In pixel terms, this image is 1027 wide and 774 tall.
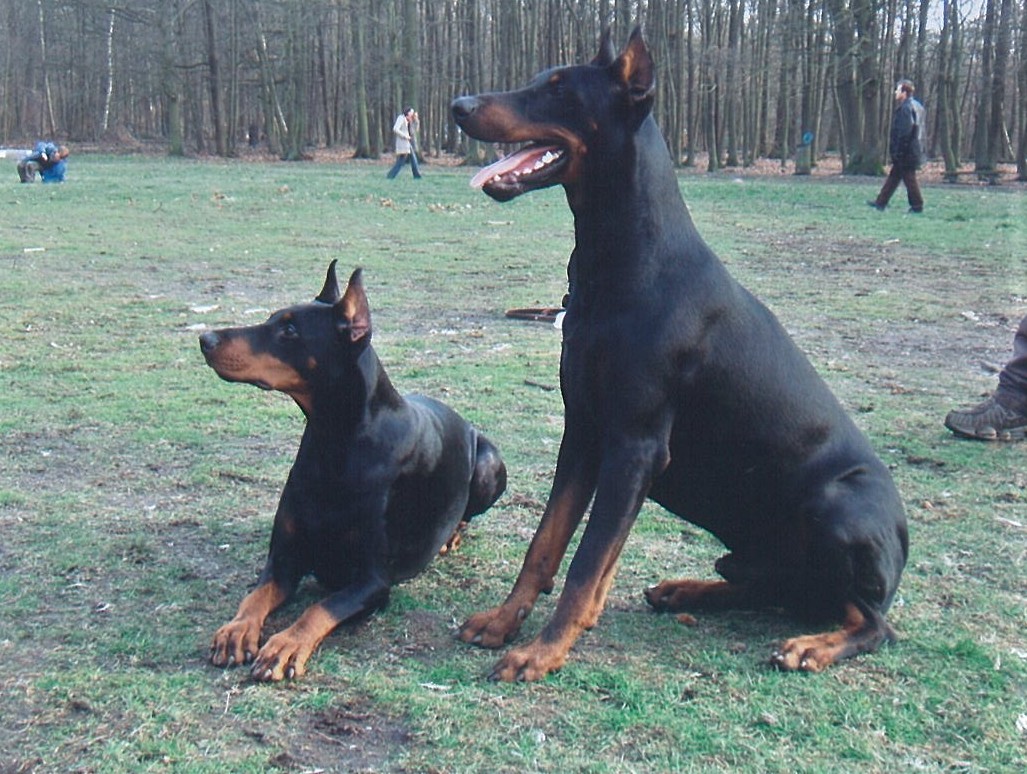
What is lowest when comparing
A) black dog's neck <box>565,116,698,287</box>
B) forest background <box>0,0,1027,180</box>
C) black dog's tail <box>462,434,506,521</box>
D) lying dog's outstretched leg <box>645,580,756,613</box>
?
lying dog's outstretched leg <box>645,580,756,613</box>

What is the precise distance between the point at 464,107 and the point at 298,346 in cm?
97

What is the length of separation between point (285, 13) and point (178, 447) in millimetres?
45811

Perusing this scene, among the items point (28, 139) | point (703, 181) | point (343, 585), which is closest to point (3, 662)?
point (343, 585)

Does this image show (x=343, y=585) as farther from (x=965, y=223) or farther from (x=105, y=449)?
(x=965, y=223)

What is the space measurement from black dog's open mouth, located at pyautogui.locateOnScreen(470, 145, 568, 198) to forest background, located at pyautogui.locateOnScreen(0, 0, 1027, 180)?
3270cm

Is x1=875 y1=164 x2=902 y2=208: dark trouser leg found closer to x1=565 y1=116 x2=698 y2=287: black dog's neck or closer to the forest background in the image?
the forest background

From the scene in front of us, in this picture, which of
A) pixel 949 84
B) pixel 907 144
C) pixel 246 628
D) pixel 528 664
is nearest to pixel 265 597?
pixel 246 628

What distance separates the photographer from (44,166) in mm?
29141

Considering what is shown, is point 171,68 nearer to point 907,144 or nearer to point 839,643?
point 907,144

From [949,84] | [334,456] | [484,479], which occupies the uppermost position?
[949,84]

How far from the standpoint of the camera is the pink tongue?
3.86m

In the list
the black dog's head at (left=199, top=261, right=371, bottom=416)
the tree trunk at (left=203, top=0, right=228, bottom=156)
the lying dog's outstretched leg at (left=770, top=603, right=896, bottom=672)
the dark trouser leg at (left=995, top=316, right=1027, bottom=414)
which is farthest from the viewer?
the tree trunk at (left=203, top=0, right=228, bottom=156)

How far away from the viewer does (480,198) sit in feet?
86.4

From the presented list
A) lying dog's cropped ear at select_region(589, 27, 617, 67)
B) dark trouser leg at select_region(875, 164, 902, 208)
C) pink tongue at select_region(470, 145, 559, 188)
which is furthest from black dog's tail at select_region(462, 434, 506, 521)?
dark trouser leg at select_region(875, 164, 902, 208)
